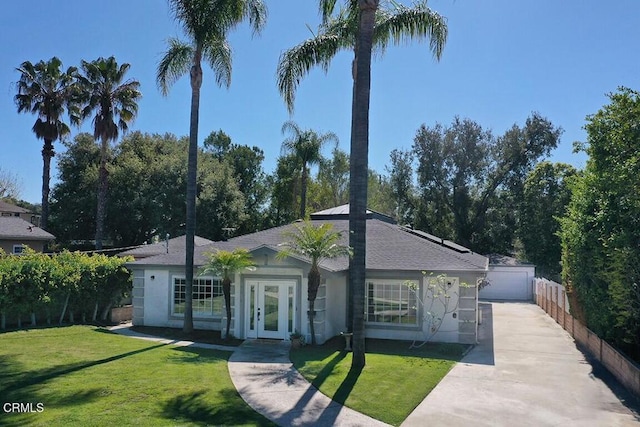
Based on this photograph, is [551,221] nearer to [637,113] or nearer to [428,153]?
[428,153]

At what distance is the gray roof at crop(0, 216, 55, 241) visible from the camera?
29.0 meters

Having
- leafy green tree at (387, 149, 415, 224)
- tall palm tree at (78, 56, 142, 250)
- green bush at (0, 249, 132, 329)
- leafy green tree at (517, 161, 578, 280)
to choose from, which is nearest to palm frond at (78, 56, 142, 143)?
tall palm tree at (78, 56, 142, 250)

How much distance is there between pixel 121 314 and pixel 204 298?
14.1ft

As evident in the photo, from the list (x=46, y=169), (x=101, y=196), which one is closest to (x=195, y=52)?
(x=101, y=196)

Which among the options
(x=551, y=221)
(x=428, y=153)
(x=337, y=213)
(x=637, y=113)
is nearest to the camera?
(x=637, y=113)

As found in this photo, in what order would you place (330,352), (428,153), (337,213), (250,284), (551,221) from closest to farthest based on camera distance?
(330,352) < (250,284) < (337,213) < (551,221) < (428,153)

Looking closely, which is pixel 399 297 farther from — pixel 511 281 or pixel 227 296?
pixel 511 281

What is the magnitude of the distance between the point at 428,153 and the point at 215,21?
3056 centimetres

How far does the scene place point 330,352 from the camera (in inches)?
568

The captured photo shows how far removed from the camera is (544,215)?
38.5 m

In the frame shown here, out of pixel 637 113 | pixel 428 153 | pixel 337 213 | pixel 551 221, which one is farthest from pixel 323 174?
pixel 637 113

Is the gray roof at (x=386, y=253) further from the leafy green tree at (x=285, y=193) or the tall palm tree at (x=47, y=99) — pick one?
the leafy green tree at (x=285, y=193)

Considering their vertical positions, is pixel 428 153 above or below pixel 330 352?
above

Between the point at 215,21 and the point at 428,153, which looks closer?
the point at 215,21
